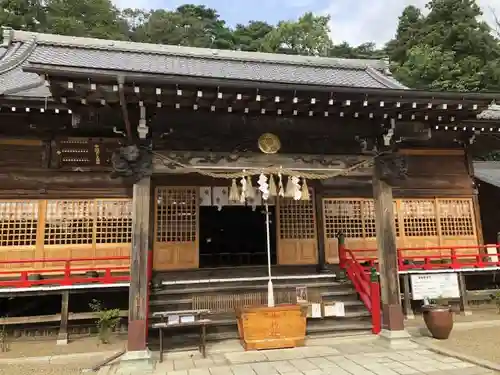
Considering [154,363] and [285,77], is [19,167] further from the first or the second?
[285,77]

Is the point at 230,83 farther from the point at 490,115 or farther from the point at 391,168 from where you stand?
the point at 490,115

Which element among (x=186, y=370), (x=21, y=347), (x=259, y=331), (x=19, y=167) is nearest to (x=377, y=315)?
(x=259, y=331)

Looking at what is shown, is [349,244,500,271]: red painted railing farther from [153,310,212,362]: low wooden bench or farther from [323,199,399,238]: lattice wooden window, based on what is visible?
[153,310,212,362]: low wooden bench

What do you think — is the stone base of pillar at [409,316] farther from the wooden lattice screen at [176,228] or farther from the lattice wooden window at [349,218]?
the wooden lattice screen at [176,228]

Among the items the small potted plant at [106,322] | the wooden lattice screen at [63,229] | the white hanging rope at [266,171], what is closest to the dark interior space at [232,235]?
the wooden lattice screen at [63,229]

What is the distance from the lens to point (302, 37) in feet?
161

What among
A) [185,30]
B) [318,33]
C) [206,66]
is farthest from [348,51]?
[206,66]

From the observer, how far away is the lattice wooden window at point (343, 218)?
37.9 feet

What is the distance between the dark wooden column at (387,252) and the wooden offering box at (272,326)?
1.77m

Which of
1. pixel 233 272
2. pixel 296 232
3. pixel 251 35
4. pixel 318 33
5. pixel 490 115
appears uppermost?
pixel 251 35

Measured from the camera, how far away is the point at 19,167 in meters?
9.51

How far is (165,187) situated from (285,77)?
649 centimetres

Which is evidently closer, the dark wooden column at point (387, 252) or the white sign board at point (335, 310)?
the dark wooden column at point (387, 252)

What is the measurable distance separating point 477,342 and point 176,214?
7696 mm
